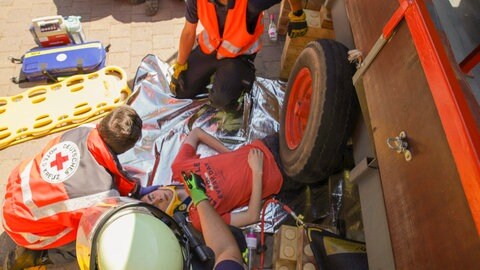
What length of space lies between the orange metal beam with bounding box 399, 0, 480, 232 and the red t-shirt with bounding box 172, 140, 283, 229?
149 centimetres

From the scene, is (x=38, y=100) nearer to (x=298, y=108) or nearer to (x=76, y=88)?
(x=76, y=88)

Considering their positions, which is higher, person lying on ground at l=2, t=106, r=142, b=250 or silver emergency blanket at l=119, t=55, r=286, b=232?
silver emergency blanket at l=119, t=55, r=286, b=232

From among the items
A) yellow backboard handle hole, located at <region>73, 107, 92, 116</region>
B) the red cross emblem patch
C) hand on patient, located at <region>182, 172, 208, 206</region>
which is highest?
yellow backboard handle hole, located at <region>73, 107, 92, 116</region>

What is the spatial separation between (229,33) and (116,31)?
1930 mm

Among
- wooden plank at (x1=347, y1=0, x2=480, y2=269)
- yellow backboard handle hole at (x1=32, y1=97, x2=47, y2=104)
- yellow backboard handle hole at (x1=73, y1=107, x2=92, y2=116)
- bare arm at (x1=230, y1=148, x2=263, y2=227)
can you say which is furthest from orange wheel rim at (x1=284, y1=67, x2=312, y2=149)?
yellow backboard handle hole at (x1=32, y1=97, x2=47, y2=104)

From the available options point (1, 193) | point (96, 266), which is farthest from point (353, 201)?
point (1, 193)

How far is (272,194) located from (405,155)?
1.52 m

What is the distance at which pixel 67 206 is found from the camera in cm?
214

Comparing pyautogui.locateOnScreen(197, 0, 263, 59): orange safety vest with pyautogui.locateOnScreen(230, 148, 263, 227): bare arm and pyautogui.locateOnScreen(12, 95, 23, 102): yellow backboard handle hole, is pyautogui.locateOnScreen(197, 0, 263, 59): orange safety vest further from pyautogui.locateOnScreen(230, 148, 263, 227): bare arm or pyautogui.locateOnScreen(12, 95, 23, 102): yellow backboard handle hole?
pyautogui.locateOnScreen(12, 95, 23, 102): yellow backboard handle hole

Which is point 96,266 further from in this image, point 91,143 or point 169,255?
point 91,143

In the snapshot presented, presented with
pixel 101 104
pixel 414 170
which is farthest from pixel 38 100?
pixel 414 170

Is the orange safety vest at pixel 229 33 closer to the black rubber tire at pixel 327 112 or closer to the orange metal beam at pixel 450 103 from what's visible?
the black rubber tire at pixel 327 112

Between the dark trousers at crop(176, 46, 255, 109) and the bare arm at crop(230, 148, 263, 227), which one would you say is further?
the dark trousers at crop(176, 46, 255, 109)

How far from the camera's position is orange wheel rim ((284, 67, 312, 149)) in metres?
2.77
